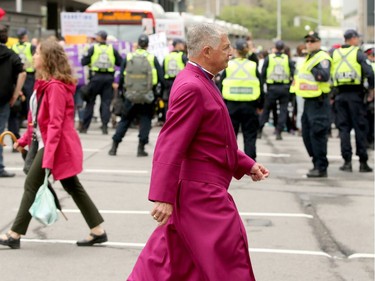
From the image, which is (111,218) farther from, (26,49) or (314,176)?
(26,49)

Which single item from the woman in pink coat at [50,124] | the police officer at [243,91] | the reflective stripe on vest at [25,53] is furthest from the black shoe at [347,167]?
the reflective stripe on vest at [25,53]

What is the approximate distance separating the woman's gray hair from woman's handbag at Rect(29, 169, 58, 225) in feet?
10.3

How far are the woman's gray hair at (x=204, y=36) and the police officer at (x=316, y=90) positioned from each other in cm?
787

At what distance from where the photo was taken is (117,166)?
14.4m

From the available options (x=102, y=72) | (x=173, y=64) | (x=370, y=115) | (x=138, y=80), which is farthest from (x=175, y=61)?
(x=138, y=80)

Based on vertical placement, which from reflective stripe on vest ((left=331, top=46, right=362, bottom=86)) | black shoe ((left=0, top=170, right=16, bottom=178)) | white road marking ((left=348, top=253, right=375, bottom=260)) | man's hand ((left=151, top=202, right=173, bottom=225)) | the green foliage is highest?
the green foliage

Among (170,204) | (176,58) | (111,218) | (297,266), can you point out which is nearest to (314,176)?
(111,218)

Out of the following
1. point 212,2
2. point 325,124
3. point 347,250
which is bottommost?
point 347,250

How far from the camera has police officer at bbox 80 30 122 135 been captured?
62.7 ft

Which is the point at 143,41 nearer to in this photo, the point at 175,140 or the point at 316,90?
the point at 316,90

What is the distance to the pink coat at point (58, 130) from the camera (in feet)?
26.4

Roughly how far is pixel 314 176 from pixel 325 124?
2.75 ft

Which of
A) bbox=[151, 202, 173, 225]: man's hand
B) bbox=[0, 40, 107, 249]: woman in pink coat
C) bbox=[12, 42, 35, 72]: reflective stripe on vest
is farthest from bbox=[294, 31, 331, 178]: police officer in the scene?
bbox=[151, 202, 173, 225]: man's hand

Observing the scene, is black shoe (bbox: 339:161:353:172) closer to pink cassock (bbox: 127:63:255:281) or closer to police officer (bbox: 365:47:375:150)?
police officer (bbox: 365:47:375:150)
